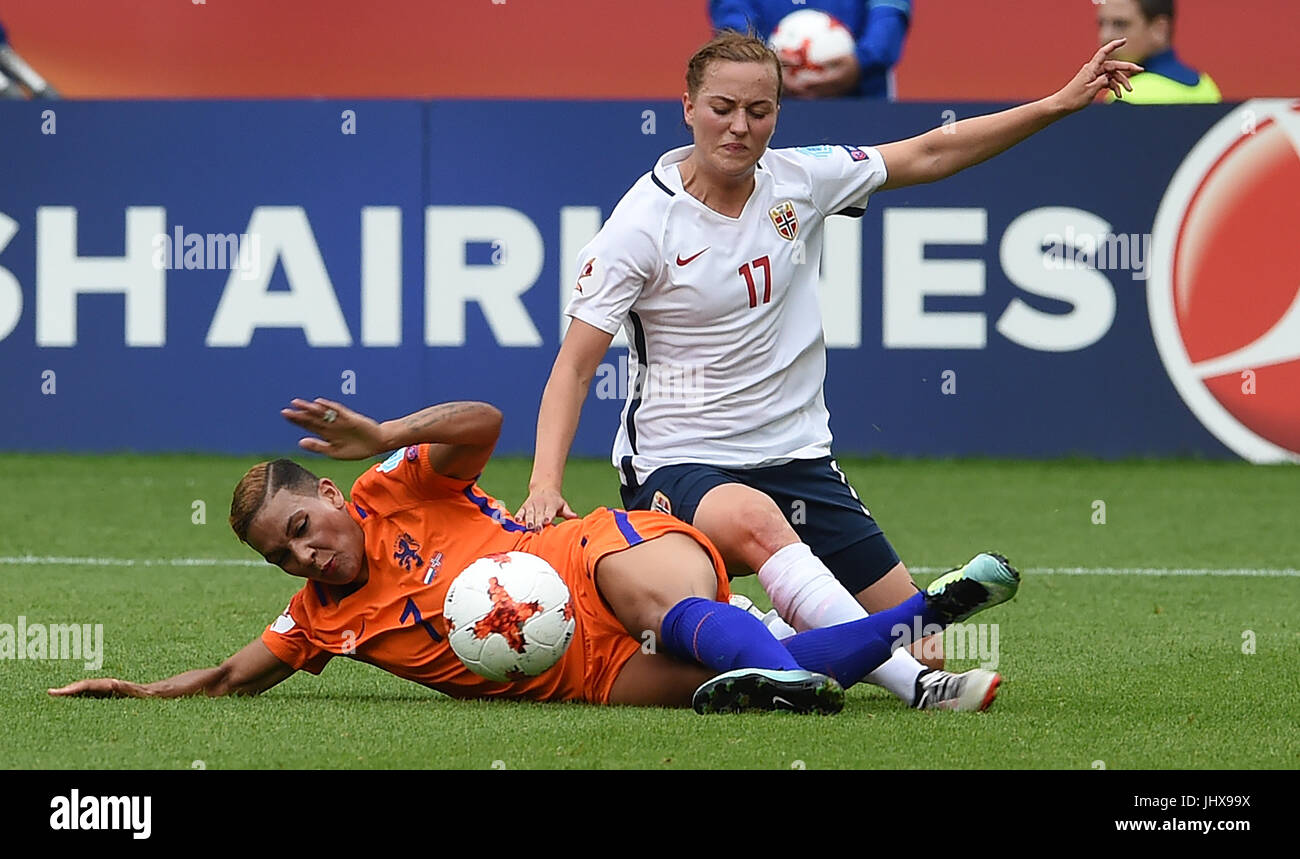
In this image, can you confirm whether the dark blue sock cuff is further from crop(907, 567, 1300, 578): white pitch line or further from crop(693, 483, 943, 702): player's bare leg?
crop(907, 567, 1300, 578): white pitch line

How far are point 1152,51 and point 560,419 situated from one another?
24.3 ft

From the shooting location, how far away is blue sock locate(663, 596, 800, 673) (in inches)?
188

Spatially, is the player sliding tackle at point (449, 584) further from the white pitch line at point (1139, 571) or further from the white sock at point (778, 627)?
the white pitch line at point (1139, 571)

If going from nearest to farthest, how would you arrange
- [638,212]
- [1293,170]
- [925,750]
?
[925,750]
[638,212]
[1293,170]

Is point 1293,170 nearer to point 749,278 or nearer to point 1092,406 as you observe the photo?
point 1092,406

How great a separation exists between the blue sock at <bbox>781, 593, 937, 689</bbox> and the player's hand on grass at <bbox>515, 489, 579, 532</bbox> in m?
0.65

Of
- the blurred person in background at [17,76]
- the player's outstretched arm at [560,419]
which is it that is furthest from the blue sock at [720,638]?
the blurred person in background at [17,76]

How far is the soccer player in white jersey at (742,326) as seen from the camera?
5.24m

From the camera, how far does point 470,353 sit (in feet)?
35.9

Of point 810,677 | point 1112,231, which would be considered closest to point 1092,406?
point 1112,231

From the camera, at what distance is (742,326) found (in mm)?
5477

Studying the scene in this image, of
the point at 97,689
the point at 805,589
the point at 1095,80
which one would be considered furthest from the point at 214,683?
the point at 1095,80

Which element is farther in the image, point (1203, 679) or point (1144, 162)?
point (1144, 162)

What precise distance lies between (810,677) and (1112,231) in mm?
6682
